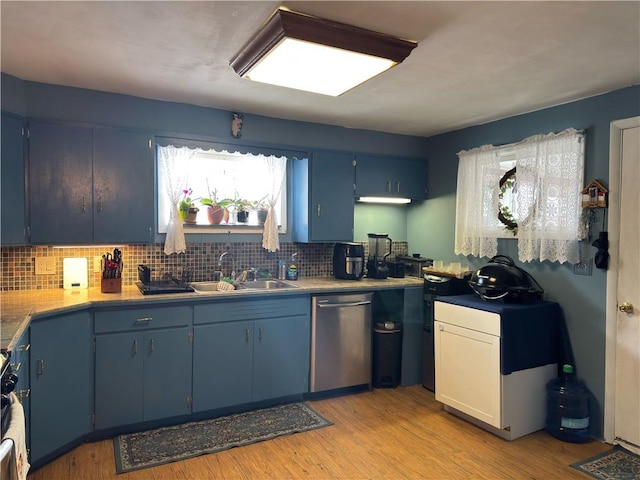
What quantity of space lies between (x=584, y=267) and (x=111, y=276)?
10.5 ft

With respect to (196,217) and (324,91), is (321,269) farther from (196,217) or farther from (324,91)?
(324,91)

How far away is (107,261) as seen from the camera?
3.09 m

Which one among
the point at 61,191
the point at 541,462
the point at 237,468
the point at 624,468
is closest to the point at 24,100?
the point at 61,191

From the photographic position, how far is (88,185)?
9.91 feet

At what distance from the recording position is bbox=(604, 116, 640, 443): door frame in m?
2.89

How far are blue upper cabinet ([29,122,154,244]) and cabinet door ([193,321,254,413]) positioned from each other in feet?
2.78

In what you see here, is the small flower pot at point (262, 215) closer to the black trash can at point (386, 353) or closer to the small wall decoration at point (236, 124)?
the small wall decoration at point (236, 124)

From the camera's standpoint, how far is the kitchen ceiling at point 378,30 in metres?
1.89

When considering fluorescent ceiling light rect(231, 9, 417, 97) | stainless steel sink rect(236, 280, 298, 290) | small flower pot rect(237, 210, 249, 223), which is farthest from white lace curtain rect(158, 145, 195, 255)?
fluorescent ceiling light rect(231, 9, 417, 97)

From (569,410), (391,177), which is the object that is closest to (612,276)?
(569,410)

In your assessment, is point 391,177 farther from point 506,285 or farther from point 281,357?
point 281,357

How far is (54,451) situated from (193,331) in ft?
3.33

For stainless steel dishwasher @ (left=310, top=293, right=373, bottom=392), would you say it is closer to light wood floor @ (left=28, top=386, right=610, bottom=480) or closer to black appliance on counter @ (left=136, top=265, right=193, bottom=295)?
light wood floor @ (left=28, top=386, right=610, bottom=480)

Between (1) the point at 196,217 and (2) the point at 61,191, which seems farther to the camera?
(1) the point at 196,217
